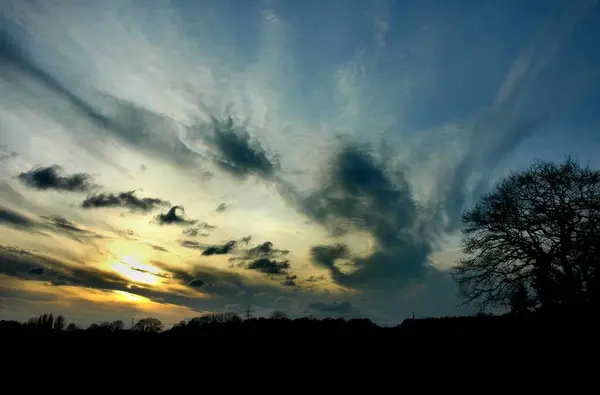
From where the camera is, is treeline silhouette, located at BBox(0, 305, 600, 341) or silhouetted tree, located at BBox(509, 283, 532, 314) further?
silhouetted tree, located at BBox(509, 283, 532, 314)

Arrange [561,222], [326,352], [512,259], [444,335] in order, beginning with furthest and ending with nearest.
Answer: [512,259], [561,222], [444,335], [326,352]

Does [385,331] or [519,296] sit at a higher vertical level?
[519,296]

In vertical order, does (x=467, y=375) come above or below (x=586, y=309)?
below

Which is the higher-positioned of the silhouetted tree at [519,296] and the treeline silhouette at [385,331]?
the silhouetted tree at [519,296]

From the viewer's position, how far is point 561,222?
94.1 feet

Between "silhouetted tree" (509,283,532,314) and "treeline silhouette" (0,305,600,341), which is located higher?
"silhouetted tree" (509,283,532,314)

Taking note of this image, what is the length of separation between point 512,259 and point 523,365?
2257cm

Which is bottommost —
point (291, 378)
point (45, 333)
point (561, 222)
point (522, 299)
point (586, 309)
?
point (291, 378)

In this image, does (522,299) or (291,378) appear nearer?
(291,378)

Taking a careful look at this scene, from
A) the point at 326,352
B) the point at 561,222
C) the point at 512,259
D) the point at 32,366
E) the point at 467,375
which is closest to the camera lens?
the point at 467,375

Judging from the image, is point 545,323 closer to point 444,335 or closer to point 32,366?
point 444,335

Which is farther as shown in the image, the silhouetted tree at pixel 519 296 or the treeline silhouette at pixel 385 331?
the silhouetted tree at pixel 519 296

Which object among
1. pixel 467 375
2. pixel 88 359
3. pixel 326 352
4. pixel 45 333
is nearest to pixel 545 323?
pixel 467 375

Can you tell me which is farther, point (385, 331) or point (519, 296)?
point (519, 296)
